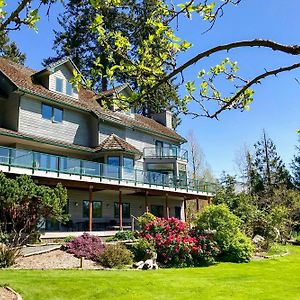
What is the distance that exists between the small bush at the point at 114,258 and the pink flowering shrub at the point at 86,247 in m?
0.55

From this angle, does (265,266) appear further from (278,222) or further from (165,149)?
(165,149)

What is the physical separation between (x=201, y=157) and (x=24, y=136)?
35.1 metres

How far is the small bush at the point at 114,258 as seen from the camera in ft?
51.3

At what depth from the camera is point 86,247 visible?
17.3 meters

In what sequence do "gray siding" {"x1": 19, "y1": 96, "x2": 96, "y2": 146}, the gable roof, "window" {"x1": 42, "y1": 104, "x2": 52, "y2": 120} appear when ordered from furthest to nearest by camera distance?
"window" {"x1": 42, "y1": 104, "x2": 52, "y2": 120}, the gable roof, "gray siding" {"x1": 19, "y1": 96, "x2": 96, "y2": 146}

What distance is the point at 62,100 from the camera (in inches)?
1019

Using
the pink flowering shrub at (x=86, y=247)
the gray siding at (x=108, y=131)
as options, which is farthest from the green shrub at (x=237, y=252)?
the gray siding at (x=108, y=131)

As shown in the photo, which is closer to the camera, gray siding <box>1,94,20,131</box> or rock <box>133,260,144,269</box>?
rock <box>133,260,144,269</box>

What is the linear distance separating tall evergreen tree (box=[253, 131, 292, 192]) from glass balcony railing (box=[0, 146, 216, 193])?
806 inches

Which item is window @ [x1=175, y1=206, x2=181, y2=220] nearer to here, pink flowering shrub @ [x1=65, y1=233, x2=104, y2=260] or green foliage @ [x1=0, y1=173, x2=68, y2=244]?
pink flowering shrub @ [x1=65, y1=233, x2=104, y2=260]

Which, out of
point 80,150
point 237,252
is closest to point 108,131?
point 80,150

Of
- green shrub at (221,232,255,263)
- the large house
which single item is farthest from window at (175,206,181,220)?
green shrub at (221,232,255,263)

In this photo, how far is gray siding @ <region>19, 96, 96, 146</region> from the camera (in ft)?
77.7

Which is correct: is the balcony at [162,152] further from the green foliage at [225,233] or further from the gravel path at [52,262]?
the gravel path at [52,262]
